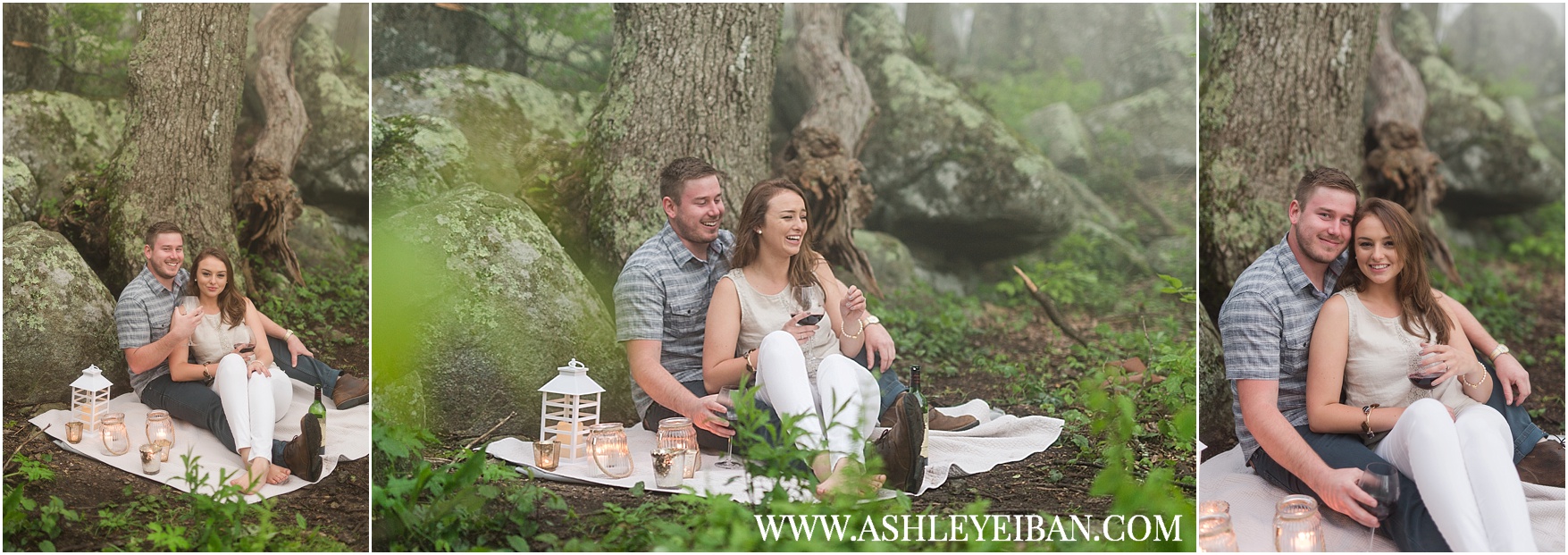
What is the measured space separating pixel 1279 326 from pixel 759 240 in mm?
1957

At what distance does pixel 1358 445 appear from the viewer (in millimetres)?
3502

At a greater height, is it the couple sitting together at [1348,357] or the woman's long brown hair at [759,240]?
the woman's long brown hair at [759,240]

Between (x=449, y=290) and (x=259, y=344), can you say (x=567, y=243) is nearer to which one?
(x=449, y=290)

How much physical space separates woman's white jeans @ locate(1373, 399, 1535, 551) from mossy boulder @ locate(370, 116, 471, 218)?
378cm

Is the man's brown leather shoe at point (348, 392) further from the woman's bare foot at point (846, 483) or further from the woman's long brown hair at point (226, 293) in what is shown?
the woman's bare foot at point (846, 483)

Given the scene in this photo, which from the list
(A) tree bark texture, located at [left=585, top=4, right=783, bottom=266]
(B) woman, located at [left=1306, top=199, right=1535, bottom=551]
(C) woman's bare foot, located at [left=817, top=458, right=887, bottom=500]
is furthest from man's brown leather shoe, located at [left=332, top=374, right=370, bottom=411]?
(B) woman, located at [left=1306, top=199, right=1535, bottom=551]

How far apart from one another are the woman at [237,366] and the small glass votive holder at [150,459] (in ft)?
0.92

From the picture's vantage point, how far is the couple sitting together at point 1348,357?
11.3 ft

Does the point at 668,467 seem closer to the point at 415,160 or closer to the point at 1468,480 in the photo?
the point at 415,160

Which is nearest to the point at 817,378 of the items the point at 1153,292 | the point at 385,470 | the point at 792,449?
the point at 792,449

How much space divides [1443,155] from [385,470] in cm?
604

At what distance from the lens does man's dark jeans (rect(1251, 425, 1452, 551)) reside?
327 cm

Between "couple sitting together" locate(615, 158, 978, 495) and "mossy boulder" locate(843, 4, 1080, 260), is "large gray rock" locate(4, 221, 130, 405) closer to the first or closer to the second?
"couple sitting together" locate(615, 158, 978, 495)

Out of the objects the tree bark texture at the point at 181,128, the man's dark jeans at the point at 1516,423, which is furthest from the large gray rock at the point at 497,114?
the man's dark jeans at the point at 1516,423
